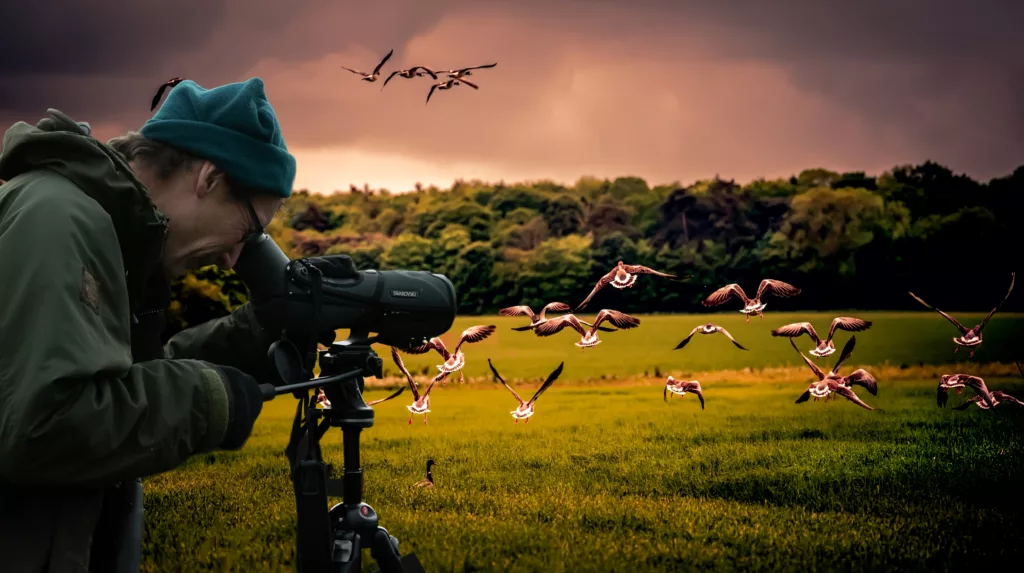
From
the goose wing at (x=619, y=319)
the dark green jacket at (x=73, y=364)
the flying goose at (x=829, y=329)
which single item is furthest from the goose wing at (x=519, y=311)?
the dark green jacket at (x=73, y=364)

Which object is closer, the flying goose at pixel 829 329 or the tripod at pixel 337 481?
the tripod at pixel 337 481

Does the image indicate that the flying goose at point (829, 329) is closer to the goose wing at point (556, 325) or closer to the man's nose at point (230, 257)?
the goose wing at point (556, 325)

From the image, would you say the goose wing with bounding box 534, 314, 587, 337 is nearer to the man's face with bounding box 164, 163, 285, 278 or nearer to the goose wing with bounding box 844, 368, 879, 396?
the goose wing with bounding box 844, 368, 879, 396

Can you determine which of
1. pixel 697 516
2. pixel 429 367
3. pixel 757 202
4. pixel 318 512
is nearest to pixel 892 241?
pixel 757 202

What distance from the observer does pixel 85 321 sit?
5.39 ft

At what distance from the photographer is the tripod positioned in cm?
261

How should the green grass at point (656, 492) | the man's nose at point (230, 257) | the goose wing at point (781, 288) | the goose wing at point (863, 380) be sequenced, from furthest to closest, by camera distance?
1. the goose wing at point (781, 288)
2. the goose wing at point (863, 380)
3. the green grass at point (656, 492)
4. the man's nose at point (230, 257)

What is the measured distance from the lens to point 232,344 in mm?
2865

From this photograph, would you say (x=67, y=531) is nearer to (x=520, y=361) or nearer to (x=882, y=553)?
(x=882, y=553)

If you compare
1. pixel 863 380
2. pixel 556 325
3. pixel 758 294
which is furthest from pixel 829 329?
pixel 556 325

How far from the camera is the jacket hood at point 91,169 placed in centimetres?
180

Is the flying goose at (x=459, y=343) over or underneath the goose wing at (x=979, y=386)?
over

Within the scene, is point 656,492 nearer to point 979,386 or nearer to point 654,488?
point 654,488

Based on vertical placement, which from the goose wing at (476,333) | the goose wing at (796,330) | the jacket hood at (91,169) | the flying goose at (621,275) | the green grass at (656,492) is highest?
the jacket hood at (91,169)
